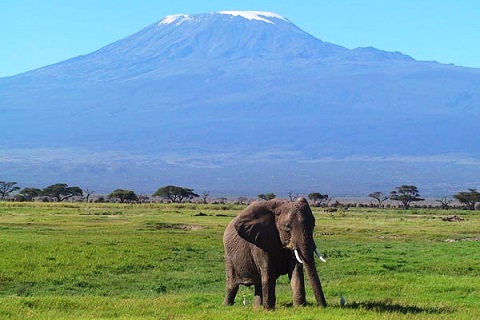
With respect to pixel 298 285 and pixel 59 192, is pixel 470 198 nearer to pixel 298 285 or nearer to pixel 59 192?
pixel 59 192

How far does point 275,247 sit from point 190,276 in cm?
980

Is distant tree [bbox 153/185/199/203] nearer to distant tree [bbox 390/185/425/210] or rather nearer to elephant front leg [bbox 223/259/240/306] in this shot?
distant tree [bbox 390/185/425/210]

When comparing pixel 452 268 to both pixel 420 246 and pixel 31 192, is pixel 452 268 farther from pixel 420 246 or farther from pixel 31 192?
pixel 31 192

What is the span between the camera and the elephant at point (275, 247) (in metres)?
16.6

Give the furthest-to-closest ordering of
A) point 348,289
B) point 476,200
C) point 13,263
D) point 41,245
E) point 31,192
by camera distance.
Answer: point 31,192, point 476,200, point 41,245, point 13,263, point 348,289

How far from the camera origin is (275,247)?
17391 mm

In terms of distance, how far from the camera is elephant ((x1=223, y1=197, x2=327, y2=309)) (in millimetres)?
16578

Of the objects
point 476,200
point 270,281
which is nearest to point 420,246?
point 270,281

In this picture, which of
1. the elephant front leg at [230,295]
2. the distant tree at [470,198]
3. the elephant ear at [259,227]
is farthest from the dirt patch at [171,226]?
the distant tree at [470,198]

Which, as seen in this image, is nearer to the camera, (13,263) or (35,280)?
(35,280)

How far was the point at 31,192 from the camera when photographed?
11325 centimetres

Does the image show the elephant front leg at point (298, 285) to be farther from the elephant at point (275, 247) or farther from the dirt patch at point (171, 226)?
the dirt patch at point (171, 226)

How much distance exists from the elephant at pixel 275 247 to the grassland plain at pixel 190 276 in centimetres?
47

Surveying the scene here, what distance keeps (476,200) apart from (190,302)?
84355 millimetres
